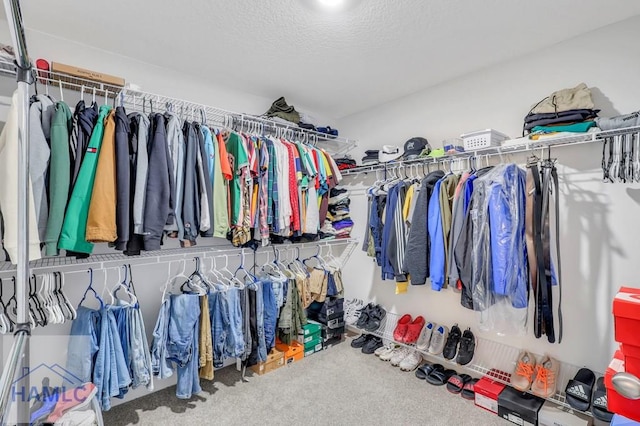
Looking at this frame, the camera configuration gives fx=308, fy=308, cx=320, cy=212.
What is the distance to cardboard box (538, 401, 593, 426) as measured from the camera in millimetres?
1776

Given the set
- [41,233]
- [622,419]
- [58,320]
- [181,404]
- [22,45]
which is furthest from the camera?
[181,404]

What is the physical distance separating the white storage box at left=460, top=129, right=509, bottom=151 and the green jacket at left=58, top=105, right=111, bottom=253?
7.74ft

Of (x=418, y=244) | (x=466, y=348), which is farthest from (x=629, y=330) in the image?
(x=466, y=348)

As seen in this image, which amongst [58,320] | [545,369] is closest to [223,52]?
[58,320]

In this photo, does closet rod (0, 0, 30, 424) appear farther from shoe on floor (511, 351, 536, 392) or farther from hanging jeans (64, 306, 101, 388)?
shoe on floor (511, 351, 536, 392)

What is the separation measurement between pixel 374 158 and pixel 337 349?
190 cm

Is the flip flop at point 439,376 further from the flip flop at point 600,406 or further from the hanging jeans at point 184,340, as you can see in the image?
the hanging jeans at point 184,340

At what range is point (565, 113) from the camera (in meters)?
1.90

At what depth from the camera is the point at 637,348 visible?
80cm

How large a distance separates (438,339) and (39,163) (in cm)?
286

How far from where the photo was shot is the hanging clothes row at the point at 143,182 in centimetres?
155

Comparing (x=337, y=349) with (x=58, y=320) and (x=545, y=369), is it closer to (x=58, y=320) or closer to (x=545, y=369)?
(x=545, y=369)

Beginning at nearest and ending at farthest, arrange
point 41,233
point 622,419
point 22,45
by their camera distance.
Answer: point 22,45
point 622,419
point 41,233

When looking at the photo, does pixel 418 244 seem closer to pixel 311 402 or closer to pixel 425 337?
pixel 425 337
